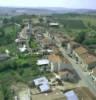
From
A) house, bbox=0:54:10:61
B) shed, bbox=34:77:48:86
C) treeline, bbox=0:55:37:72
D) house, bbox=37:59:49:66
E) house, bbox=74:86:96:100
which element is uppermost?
house, bbox=74:86:96:100

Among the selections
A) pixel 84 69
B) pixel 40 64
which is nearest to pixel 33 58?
pixel 40 64

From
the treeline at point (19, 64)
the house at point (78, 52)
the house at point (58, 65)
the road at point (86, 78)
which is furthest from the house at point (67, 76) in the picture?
the house at point (78, 52)

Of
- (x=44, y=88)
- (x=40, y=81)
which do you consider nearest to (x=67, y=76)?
(x=40, y=81)

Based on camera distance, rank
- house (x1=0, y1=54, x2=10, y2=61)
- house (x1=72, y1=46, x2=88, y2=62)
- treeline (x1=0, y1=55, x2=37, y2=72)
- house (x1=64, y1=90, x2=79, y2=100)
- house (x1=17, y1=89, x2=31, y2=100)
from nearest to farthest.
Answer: house (x1=64, y1=90, x2=79, y2=100)
house (x1=17, y1=89, x2=31, y2=100)
treeline (x1=0, y1=55, x2=37, y2=72)
house (x1=72, y1=46, x2=88, y2=62)
house (x1=0, y1=54, x2=10, y2=61)

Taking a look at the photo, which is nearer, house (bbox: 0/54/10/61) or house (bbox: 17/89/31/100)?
house (bbox: 17/89/31/100)

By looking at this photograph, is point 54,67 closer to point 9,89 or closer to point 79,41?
point 9,89

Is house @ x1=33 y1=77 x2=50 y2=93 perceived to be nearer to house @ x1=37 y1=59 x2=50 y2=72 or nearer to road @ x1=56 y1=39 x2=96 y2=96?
house @ x1=37 y1=59 x2=50 y2=72

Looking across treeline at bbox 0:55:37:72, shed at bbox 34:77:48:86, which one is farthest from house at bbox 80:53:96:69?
shed at bbox 34:77:48:86

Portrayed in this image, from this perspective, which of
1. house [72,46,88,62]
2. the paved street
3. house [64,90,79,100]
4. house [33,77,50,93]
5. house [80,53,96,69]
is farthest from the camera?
house [72,46,88,62]

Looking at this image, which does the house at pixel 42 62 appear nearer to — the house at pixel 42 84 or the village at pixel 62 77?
the village at pixel 62 77
